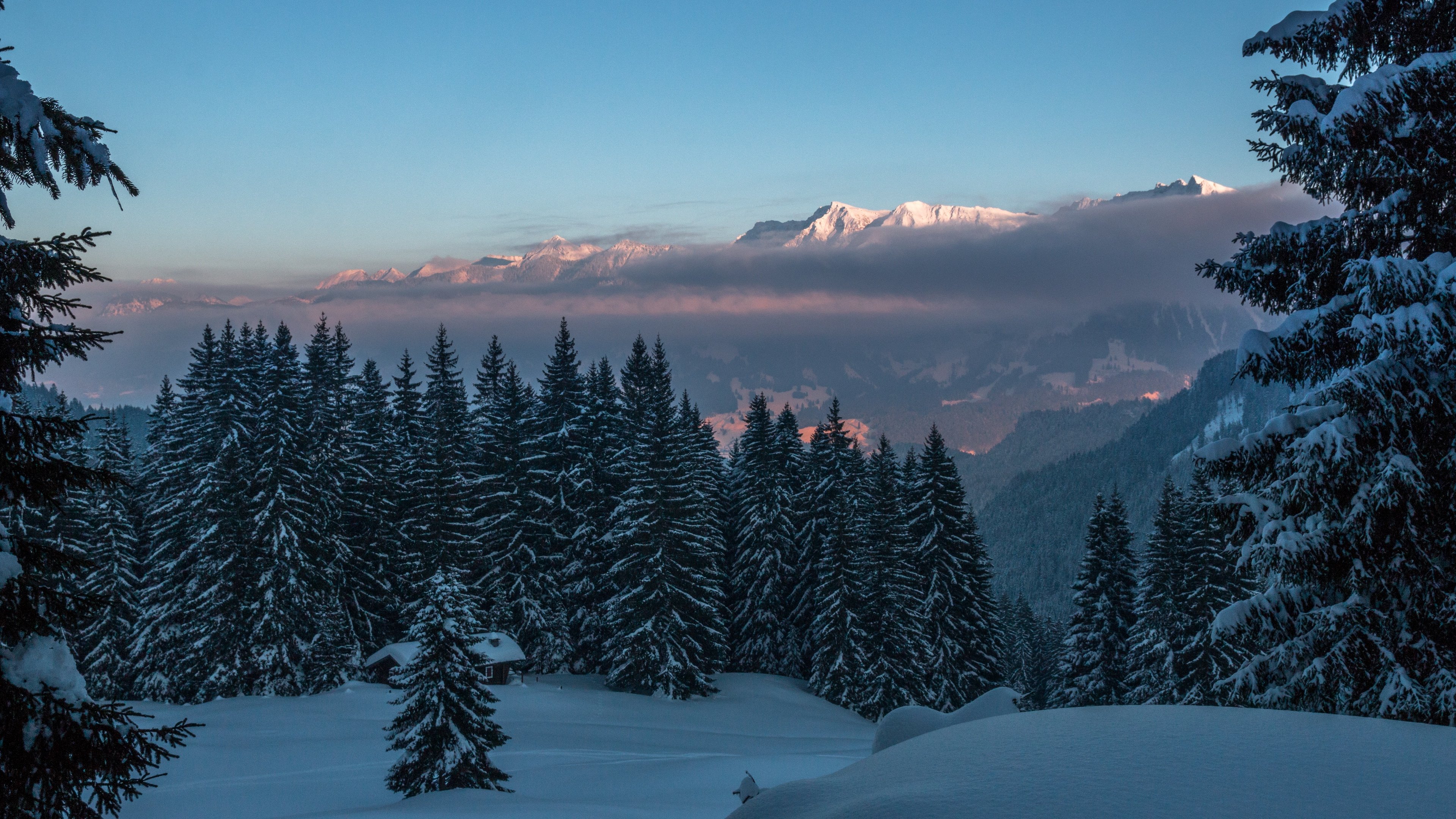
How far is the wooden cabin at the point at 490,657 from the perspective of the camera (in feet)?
145

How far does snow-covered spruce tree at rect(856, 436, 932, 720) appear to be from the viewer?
45.6 metres

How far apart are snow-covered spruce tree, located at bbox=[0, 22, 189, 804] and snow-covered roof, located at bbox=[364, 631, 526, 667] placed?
37.3 m

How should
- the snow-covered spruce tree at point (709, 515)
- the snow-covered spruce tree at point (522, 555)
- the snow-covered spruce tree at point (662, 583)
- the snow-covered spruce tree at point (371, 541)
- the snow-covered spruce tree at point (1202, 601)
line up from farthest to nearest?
the snow-covered spruce tree at point (522, 555) → the snow-covered spruce tree at point (709, 515) → the snow-covered spruce tree at point (371, 541) → the snow-covered spruce tree at point (662, 583) → the snow-covered spruce tree at point (1202, 601)

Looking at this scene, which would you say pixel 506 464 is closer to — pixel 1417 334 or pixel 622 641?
pixel 622 641

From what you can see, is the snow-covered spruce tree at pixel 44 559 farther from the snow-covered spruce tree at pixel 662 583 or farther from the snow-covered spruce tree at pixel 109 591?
the snow-covered spruce tree at pixel 109 591

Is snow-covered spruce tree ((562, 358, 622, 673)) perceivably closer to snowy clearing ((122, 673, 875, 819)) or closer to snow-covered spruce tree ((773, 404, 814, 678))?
snowy clearing ((122, 673, 875, 819))

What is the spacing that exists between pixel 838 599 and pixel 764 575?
614 centimetres

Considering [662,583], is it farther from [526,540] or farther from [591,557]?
[526,540]

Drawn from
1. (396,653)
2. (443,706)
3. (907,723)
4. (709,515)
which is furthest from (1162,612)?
(396,653)

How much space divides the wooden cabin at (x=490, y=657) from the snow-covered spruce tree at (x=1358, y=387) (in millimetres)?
38189

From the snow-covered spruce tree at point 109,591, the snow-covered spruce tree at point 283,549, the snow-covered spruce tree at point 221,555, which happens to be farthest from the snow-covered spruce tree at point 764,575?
the snow-covered spruce tree at point 109,591

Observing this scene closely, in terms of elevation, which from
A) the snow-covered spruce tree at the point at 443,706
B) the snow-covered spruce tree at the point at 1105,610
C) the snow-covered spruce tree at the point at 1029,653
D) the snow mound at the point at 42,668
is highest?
the snow mound at the point at 42,668

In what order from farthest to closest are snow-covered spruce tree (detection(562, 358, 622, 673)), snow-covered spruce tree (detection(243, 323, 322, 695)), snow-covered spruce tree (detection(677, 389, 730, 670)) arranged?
snow-covered spruce tree (detection(562, 358, 622, 673)) → snow-covered spruce tree (detection(677, 389, 730, 670)) → snow-covered spruce tree (detection(243, 323, 322, 695))

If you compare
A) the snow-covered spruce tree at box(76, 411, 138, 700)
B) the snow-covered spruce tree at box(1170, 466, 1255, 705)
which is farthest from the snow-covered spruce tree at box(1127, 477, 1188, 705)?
the snow-covered spruce tree at box(76, 411, 138, 700)
